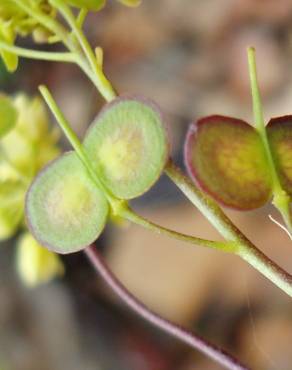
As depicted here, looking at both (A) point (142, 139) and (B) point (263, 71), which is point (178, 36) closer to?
(B) point (263, 71)

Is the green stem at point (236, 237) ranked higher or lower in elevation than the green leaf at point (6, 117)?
lower

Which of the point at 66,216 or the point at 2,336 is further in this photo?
the point at 2,336

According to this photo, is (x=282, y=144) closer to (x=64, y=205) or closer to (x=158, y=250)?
(x=64, y=205)

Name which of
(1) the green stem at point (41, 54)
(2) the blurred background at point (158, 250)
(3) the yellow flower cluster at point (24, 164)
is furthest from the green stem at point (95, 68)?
(2) the blurred background at point (158, 250)

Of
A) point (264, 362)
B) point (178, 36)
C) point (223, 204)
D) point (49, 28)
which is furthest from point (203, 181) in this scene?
point (178, 36)

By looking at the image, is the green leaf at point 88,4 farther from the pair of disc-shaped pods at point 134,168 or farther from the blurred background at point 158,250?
the blurred background at point 158,250
